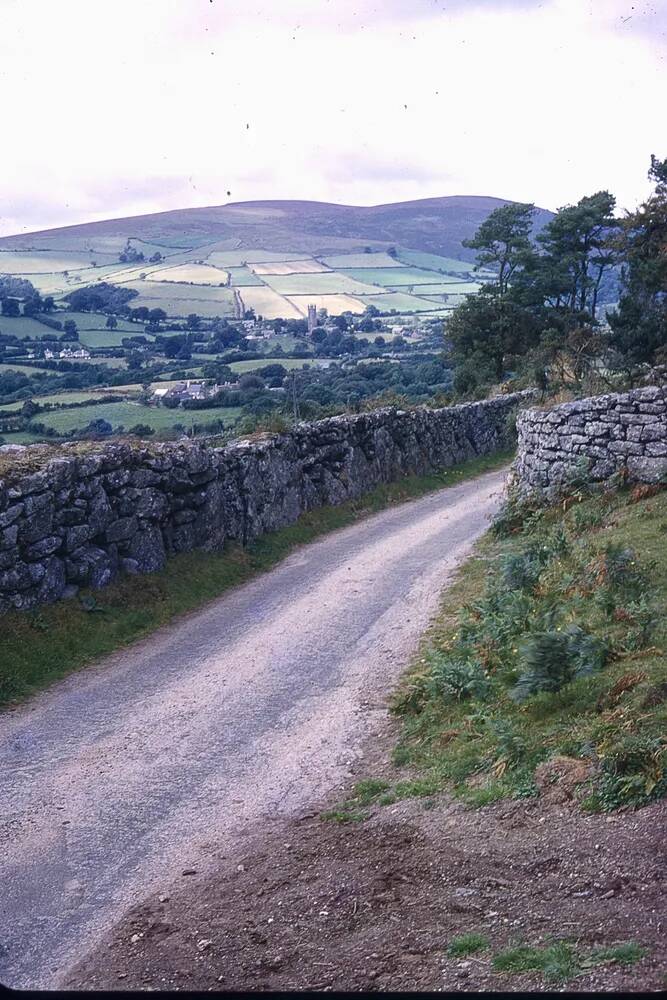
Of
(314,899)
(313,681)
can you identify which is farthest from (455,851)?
(313,681)

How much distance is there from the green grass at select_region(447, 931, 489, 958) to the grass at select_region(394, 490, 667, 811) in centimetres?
167

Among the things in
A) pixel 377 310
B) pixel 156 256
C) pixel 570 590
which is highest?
pixel 156 256

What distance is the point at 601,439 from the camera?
17797mm

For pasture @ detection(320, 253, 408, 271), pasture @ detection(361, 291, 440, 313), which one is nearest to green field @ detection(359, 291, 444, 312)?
pasture @ detection(361, 291, 440, 313)

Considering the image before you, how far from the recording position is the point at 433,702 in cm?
995

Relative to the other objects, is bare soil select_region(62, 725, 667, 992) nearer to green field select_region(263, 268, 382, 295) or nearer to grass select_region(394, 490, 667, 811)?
grass select_region(394, 490, 667, 811)

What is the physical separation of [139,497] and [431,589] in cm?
504

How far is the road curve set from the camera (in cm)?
711

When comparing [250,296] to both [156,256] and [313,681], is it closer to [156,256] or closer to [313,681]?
[156,256]

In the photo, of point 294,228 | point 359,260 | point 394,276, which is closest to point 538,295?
point 394,276

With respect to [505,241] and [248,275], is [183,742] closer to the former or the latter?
[505,241]

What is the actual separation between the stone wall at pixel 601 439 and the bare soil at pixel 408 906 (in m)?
10.9

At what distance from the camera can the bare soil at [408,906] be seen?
492 cm

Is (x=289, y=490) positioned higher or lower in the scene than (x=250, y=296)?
lower
